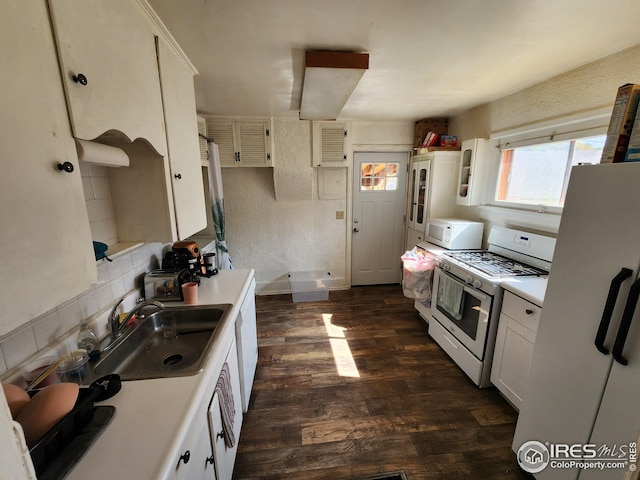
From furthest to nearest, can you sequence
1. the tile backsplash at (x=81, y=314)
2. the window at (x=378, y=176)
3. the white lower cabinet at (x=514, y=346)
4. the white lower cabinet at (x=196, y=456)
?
the window at (x=378, y=176)
the white lower cabinet at (x=514, y=346)
the tile backsplash at (x=81, y=314)
the white lower cabinet at (x=196, y=456)

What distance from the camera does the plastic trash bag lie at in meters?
2.66

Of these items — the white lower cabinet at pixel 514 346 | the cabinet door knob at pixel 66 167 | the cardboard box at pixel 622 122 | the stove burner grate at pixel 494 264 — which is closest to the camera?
the cabinet door knob at pixel 66 167

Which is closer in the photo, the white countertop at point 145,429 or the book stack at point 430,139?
the white countertop at point 145,429

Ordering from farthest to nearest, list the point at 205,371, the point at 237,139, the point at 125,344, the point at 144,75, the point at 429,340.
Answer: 1. the point at 237,139
2. the point at 429,340
3. the point at 125,344
4. the point at 144,75
5. the point at 205,371

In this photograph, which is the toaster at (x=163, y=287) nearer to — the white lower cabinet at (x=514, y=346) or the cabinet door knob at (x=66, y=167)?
the cabinet door knob at (x=66, y=167)

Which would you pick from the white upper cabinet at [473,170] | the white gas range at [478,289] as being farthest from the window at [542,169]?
the white gas range at [478,289]

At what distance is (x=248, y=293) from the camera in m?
1.98

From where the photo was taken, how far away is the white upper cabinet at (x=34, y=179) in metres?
0.58

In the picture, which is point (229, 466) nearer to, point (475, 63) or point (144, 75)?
point (144, 75)

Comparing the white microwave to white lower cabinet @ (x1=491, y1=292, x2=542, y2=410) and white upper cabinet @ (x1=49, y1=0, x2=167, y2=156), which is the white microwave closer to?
white lower cabinet @ (x1=491, y1=292, x2=542, y2=410)

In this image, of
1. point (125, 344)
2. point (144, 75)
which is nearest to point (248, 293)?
point (125, 344)

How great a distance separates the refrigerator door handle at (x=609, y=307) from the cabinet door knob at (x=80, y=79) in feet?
6.31

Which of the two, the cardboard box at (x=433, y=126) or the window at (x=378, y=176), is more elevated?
the cardboard box at (x=433, y=126)

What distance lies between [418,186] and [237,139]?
2327 mm
